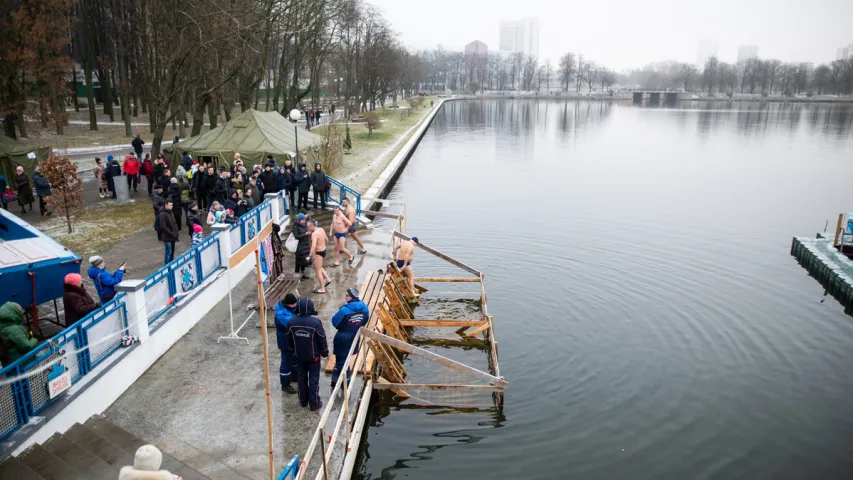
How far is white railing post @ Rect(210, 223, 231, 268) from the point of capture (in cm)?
1237

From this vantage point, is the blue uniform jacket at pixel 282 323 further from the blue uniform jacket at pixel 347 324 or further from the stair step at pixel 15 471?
the stair step at pixel 15 471

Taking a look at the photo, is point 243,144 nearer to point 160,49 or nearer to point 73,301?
point 160,49

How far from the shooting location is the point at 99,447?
717cm

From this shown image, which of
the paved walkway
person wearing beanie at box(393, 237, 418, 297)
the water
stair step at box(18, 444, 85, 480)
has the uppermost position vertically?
person wearing beanie at box(393, 237, 418, 297)

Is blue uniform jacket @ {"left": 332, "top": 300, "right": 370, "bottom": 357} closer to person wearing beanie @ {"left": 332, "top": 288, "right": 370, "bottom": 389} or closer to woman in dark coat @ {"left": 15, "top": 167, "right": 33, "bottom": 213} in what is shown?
person wearing beanie @ {"left": 332, "top": 288, "right": 370, "bottom": 389}

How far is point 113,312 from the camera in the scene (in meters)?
8.52

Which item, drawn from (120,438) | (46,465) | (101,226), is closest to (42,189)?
(101,226)

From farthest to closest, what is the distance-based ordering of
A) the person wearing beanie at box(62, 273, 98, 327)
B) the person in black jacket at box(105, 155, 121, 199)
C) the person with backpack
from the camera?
the person in black jacket at box(105, 155, 121, 199)
the person wearing beanie at box(62, 273, 98, 327)
the person with backpack

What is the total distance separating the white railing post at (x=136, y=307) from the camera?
8.80 m

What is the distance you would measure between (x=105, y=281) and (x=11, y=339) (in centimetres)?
232

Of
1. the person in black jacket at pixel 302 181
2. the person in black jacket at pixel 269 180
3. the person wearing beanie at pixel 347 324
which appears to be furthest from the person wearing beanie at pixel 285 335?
the person in black jacket at pixel 302 181

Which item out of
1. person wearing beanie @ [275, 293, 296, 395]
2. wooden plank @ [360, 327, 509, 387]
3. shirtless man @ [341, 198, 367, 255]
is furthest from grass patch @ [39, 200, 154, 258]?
wooden plank @ [360, 327, 509, 387]

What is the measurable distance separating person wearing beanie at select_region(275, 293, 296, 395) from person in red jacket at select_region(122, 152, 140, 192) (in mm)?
14895

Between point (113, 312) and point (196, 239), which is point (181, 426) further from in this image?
point (196, 239)
